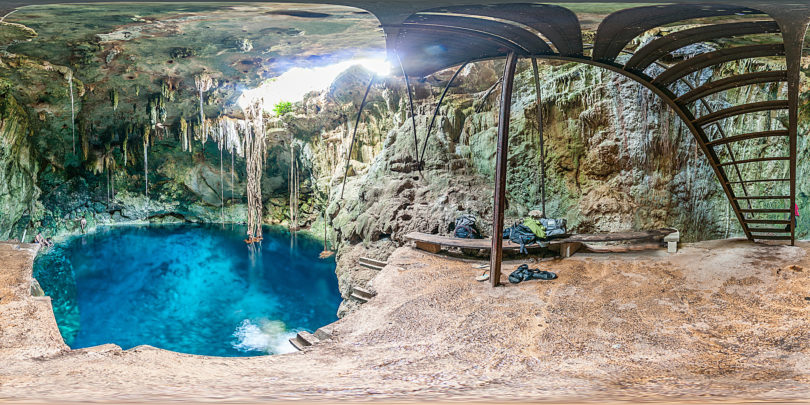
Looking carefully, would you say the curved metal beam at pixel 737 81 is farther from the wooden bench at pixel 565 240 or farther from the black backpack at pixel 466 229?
the black backpack at pixel 466 229

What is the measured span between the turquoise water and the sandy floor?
8.59ft

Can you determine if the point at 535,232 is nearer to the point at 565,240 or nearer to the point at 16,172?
the point at 565,240

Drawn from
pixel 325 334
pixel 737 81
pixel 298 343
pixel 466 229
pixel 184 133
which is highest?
pixel 737 81

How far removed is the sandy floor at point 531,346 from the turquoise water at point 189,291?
8.59 feet

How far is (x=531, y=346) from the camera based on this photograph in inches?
74.8

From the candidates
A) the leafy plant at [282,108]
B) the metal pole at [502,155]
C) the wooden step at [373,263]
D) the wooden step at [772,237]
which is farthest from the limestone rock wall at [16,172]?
the wooden step at [772,237]

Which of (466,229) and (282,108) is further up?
(282,108)

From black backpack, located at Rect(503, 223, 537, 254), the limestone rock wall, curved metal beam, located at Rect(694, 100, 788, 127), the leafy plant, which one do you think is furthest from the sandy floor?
the leafy plant

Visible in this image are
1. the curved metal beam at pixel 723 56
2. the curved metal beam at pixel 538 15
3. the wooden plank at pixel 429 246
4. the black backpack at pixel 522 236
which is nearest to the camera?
the curved metal beam at pixel 538 15

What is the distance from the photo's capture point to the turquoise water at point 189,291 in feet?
16.8

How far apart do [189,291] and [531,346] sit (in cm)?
689

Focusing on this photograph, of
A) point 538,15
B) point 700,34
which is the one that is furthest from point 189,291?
point 700,34

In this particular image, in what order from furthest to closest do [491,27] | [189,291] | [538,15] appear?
[189,291]
[491,27]
[538,15]

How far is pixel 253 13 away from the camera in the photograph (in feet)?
4.86
